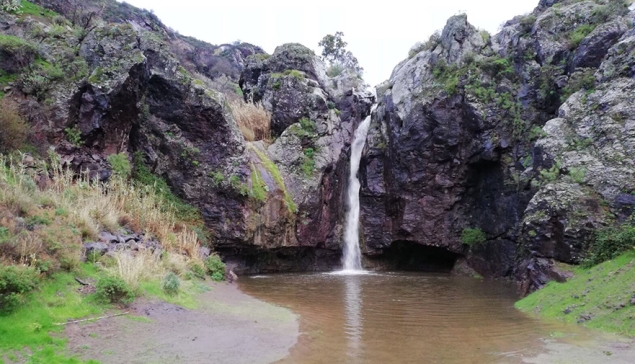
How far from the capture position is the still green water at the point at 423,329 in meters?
6.86

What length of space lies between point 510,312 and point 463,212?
11.4 meters

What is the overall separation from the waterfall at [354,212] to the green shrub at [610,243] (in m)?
12.4

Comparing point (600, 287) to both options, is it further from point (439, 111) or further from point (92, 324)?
point (439, 111)

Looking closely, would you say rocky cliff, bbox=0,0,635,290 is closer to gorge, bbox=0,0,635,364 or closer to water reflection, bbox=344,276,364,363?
gorge, bbox=0,0,635,364

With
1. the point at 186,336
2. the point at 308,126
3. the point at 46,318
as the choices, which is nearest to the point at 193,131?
the point at 308,126

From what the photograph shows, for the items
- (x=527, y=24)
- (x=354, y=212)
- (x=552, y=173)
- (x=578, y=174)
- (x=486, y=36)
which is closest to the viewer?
(x=578, y=174)

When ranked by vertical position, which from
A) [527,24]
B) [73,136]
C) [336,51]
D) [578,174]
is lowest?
[578,174]

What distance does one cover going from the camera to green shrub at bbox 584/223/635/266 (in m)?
10.9

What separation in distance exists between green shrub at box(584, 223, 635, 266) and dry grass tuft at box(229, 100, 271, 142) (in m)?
15.8

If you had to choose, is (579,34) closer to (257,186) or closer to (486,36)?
(486,36)

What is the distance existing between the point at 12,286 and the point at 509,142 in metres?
18.7

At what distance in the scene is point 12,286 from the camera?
6.43 m

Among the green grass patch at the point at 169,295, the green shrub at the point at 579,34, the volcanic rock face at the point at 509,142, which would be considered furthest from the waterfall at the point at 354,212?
the green grass patch at the point at 169,295

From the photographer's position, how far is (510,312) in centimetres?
1071
